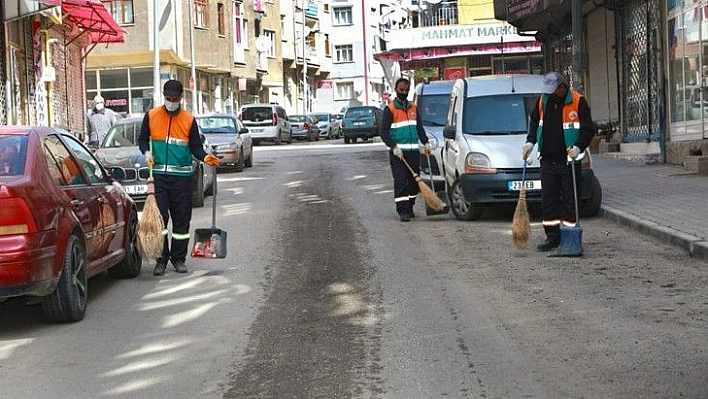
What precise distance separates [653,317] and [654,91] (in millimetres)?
17282

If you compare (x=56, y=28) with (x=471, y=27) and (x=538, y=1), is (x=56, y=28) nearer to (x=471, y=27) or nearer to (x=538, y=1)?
(x=538, y=1)

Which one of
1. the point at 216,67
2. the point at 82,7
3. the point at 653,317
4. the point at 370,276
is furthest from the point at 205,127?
the point at 216,67

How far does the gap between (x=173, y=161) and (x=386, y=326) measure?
11.9 feet

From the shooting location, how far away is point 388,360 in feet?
22.2

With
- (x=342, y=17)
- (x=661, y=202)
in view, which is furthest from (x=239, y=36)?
(x=661, y=202)

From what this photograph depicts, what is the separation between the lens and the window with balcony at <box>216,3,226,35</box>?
56344 mm

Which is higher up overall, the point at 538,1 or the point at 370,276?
the point at 538,1

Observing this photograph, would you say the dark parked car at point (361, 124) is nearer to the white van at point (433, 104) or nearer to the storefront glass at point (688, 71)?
the storefront glass at point (688, 71)

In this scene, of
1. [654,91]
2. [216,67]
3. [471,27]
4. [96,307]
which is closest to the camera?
[96,307]

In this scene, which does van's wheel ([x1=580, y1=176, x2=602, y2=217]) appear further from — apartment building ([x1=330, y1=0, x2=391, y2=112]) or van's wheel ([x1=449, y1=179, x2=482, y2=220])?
apartment building ([x1=330, y1=0, x2=391, y2=112])

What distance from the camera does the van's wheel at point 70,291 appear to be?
8.09 meters

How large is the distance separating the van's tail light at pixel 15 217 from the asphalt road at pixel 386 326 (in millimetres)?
785

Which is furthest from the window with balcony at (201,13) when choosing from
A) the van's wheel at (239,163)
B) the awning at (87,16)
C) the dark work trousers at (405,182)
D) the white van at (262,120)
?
the dark work trousers at (405,182)

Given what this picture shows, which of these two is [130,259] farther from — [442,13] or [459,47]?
[442,13]
